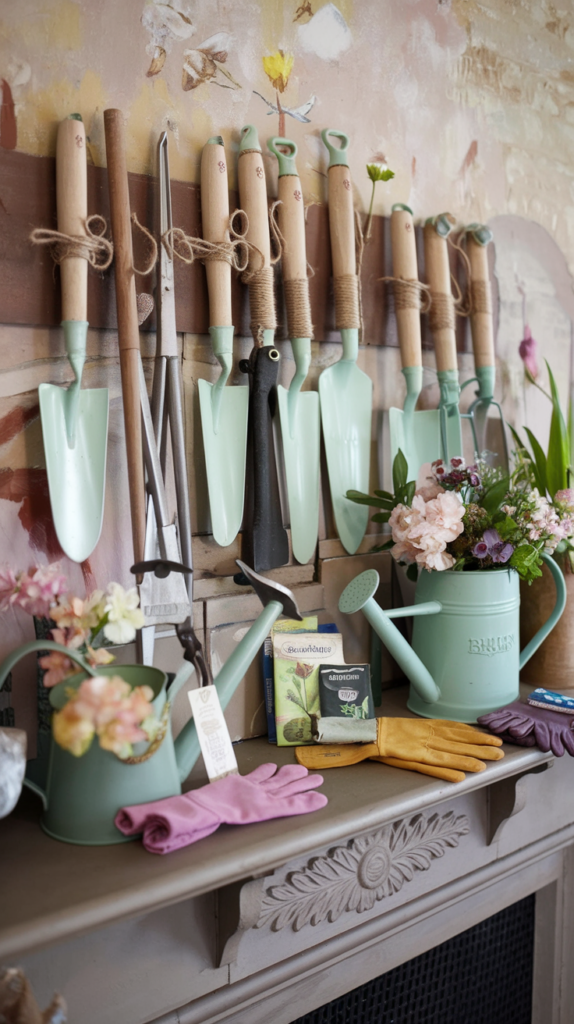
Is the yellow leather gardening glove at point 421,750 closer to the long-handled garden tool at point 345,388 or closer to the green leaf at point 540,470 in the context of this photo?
the long-handled garden tool at point 345,388

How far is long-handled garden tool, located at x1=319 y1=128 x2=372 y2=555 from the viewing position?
1.31 metres

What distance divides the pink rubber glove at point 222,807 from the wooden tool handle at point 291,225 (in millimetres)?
760

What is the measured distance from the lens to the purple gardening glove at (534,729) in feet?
3.69

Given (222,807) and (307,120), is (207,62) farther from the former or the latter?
(222,807)

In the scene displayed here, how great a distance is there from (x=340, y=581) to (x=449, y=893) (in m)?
0.53

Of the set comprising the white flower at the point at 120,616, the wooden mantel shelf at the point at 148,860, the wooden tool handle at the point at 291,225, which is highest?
the wooden tool handle at the point at 291,225

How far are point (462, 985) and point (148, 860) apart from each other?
88 cm

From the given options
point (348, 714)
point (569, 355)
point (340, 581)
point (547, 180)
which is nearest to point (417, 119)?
point (547, 180)

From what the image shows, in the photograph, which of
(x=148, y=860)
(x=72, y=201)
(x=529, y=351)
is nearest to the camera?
(x=148, y=860)

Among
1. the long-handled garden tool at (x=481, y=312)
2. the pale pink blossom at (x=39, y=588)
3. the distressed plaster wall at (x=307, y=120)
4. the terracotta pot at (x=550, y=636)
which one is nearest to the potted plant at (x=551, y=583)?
the terracotta pot at (x=550, y=636)

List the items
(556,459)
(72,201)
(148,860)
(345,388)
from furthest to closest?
(556,459), (345,388), (72,201), (148,860)

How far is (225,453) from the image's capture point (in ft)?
3.91

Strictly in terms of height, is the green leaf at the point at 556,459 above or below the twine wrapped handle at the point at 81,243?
below

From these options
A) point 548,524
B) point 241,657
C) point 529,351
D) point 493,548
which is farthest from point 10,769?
point 529,351
